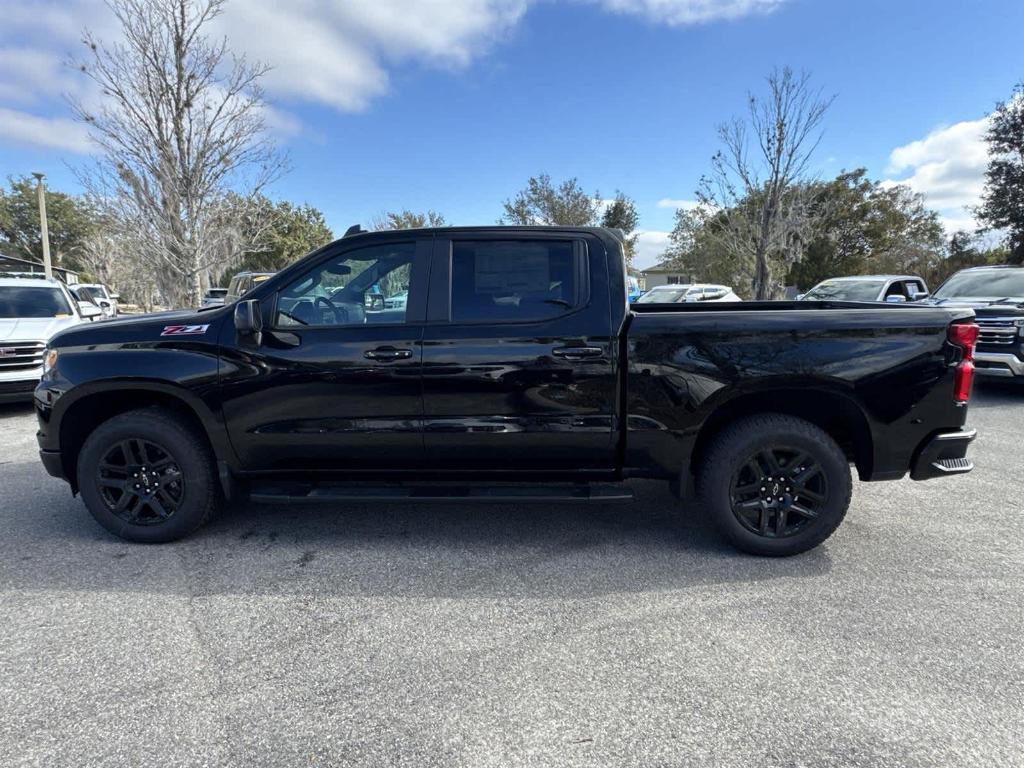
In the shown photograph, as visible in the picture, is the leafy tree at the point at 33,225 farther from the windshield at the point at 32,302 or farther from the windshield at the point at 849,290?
the windshield at the point at 849,290

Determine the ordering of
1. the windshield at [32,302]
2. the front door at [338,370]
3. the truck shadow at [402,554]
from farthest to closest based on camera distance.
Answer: the windshield at [32,302], the front door at [338,370], the truck shadow at [402,554]

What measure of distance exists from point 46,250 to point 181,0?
17.5 meters

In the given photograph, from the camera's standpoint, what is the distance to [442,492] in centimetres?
355

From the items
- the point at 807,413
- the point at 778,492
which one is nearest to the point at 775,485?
the point at 778,492

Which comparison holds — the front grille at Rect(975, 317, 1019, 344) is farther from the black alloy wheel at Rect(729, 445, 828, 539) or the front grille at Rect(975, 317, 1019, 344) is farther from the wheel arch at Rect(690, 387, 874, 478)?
the black alloy wheel at Rect(729, 445, 828, 539)

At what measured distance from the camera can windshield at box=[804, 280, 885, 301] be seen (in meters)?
11.0

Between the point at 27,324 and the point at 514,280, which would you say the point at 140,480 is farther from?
the point at 27,324

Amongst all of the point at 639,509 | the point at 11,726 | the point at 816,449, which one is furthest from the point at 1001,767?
the point at 11,726

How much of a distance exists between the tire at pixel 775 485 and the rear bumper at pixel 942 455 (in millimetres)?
395

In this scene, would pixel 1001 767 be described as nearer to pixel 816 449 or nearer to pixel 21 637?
pixel 816 449

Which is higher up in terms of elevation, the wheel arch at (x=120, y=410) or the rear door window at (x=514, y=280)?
the rear door window at (x=514, y=280)

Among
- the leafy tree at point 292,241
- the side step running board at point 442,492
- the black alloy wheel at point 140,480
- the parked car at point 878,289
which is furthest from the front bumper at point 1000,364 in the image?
the leafy tree at point 292,241

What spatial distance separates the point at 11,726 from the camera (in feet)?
7.09

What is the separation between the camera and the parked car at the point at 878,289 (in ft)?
35.9
